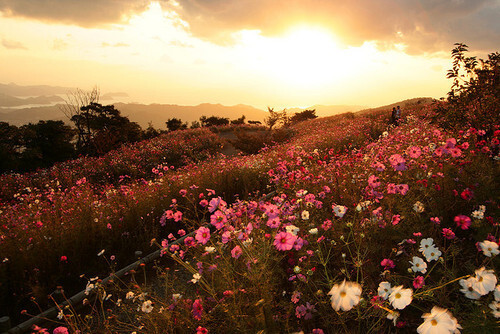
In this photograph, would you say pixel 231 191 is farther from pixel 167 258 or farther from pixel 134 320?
pixel 134 320

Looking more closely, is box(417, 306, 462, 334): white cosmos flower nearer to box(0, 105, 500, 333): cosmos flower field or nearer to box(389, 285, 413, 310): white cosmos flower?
box(0, 105, 500, 333): cosmos flower field

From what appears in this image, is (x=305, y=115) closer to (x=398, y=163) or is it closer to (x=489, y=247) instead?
(x=398, y=163)

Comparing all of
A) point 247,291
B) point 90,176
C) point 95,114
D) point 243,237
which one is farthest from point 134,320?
point 95,114

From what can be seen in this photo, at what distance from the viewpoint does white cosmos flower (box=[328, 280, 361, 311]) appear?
1.35 meters

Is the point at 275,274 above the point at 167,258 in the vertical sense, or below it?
above

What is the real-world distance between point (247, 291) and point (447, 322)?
1680 millimetres

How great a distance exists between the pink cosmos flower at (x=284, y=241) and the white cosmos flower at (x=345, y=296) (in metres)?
0.69

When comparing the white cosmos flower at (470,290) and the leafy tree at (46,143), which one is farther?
the leafy tree at (46,143)

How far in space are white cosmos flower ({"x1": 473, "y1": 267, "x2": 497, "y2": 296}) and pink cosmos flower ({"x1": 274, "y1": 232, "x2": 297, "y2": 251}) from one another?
1.11 meters

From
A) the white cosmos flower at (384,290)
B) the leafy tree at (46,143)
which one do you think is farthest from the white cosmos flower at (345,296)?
the leafy tree at (46,143)

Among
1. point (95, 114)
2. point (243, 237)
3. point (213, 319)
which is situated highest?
point (95, 114)

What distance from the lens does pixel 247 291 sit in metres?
2.54

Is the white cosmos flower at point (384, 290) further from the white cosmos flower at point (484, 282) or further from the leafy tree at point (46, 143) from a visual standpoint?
the leafy tree at point (46, 143)

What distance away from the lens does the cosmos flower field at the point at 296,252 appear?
220 centimetres
